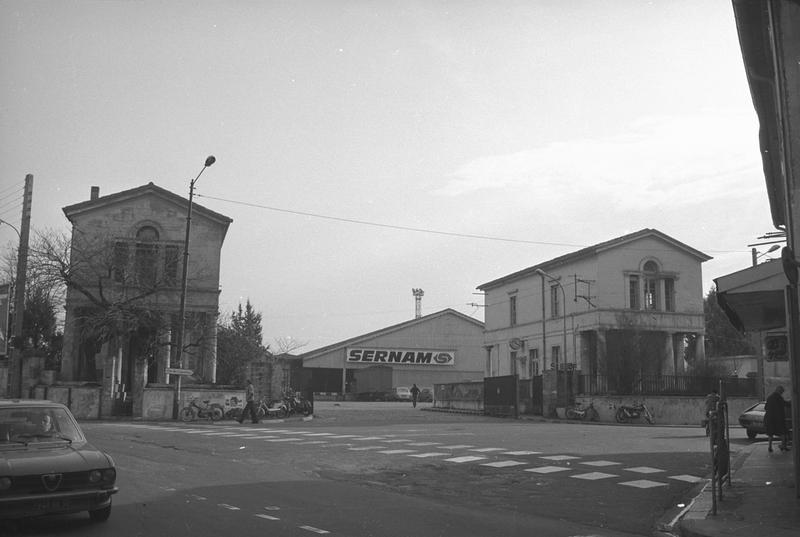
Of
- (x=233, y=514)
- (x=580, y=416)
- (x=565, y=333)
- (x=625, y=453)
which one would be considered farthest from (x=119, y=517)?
(x=565, y=333)

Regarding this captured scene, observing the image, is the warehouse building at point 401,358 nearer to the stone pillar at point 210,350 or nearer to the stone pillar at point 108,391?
the stone pillar at point 210,350

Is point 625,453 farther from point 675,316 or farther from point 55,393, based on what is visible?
point 675,316

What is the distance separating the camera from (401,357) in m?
81.3

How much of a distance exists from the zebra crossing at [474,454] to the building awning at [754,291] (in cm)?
333

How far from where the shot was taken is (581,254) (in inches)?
2239

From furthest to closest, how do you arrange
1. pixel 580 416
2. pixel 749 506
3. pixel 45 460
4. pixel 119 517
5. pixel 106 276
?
pixel 580 416, pixel 106 276, pixel 749 506, pixel 119 517, pixel 45 460

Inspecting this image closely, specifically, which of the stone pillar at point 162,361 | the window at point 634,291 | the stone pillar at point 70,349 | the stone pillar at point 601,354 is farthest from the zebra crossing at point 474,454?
the window at point 634,291

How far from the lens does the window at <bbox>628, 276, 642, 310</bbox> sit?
56.1 metres

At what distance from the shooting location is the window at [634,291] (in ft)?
184

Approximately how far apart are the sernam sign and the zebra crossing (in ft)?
178

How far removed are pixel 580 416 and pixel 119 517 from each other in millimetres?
33786

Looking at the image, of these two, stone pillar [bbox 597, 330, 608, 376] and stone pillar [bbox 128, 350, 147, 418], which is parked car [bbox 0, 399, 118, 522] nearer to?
stone pillar [bbox 128, 350, 147, 418]

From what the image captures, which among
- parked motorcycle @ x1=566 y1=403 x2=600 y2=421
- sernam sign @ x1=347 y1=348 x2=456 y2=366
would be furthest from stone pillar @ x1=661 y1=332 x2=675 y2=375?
sernam sign @ x1=347 y1=348 x2=456 y2=366

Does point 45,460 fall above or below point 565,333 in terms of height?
below
